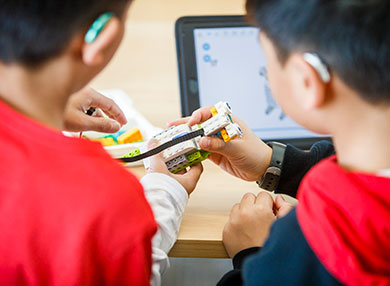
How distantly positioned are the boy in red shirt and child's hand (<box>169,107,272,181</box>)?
311mm

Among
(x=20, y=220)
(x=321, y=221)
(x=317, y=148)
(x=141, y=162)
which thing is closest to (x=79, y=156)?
(x=20, y=220)

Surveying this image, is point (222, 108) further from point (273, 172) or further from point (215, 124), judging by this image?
point (273, 172)

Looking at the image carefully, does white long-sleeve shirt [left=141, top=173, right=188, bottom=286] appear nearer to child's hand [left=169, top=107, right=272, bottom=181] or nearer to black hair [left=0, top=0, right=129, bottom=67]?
child's hand [left=169, top=107, right=272, bottom=181]

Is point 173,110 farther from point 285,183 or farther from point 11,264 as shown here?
point 11,264

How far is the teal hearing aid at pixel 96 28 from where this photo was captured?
46 centimetres

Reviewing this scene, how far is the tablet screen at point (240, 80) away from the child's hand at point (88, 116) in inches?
8.0

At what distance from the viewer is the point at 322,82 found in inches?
18.5

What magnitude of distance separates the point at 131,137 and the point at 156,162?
0.16 m

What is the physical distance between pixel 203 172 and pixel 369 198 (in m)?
0.44

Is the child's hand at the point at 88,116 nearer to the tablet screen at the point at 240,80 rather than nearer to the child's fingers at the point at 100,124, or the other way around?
the child's fingers at the point at 100,124

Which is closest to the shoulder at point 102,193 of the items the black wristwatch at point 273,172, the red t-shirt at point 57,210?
the red t-shirt at point 57,210

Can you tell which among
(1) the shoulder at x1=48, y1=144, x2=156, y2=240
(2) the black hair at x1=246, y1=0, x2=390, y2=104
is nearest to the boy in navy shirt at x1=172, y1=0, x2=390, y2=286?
(2) the black hair at x1=246, y1=0, x2=390, y2=104

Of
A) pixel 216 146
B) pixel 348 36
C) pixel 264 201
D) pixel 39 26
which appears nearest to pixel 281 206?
pixel 264 201

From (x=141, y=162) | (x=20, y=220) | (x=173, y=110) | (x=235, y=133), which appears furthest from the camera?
(x=173, y=110)
